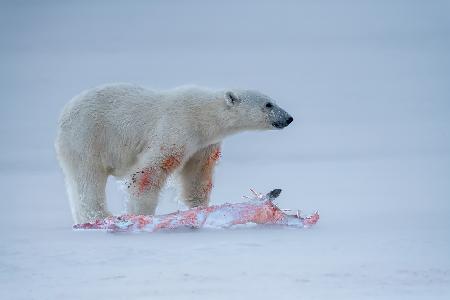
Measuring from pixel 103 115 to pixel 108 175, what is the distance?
0.66 metres

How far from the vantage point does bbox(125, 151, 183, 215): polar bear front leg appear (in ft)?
29.5

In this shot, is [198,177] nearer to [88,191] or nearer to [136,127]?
[136,127]

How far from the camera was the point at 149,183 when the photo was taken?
8992 millimetres

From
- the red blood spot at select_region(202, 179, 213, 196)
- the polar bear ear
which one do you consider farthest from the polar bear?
the red blood spot at select_region(202, 179, 213, 196)

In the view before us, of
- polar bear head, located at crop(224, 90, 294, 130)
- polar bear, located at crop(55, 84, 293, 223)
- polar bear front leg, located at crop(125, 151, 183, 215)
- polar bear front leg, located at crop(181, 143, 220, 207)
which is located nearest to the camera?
polar bear front leg, located at crop(125, 151, 183, 215)

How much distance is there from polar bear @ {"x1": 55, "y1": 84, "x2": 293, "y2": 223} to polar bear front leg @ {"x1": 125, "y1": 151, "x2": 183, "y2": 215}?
5 centimetres

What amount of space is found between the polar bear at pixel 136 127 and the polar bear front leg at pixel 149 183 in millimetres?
47

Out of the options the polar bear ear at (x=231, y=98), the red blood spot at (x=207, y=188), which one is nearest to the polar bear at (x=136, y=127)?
the polar bear ear at (x=231, y=98)

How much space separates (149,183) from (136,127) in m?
0.72

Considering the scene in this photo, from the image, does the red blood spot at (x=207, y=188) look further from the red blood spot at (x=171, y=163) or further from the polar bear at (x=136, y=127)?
the red blood spot at (x=171, y=163)

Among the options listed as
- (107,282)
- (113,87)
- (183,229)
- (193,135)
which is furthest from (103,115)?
(107,282)

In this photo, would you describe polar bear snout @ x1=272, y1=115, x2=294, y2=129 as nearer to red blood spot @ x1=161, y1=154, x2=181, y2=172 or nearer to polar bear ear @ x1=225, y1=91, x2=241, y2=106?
polar bear ear @ x1=225, y1=91, x2=241, y2=106

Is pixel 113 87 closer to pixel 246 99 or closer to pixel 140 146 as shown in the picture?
pixel 140 146

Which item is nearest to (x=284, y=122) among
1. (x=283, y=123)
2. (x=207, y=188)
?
(x=283, y=123)
